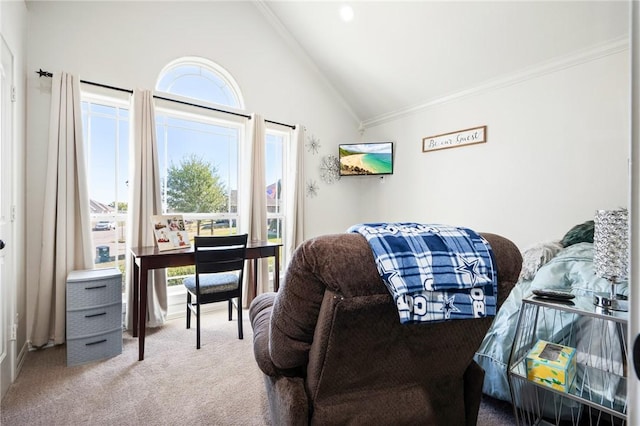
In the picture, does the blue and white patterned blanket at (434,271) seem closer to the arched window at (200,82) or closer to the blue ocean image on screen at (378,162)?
the arched window at (200,82)

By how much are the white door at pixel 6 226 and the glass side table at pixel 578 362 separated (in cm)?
281

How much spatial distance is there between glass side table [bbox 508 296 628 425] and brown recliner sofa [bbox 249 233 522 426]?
52 centimetres

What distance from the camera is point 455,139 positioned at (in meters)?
3.70

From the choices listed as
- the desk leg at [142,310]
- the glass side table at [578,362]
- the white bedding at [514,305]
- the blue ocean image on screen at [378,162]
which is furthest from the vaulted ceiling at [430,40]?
the desk leg at [142,310]

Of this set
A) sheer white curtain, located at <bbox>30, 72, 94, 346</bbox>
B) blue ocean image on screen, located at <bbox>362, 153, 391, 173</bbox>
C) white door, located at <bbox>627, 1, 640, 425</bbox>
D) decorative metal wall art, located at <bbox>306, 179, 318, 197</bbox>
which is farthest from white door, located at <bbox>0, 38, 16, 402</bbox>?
blue ocean image on screen, located at <bbox>362, 153, 391, 173</bbox>

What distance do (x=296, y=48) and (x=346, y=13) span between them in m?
1.00

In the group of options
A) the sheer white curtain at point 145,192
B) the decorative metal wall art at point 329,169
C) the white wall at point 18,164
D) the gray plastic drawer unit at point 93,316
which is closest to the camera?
the white wall at point 18,164

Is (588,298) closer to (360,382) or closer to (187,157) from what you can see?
(360,382)

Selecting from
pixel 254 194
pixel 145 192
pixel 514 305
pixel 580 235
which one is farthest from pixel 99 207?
pixel 580 235

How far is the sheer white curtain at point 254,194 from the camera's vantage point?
365 cm

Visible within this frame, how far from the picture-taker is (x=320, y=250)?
0.88m

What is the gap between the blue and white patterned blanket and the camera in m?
0.89

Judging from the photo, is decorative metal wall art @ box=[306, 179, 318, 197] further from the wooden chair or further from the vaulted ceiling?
the wooden chair

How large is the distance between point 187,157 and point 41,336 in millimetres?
2049
